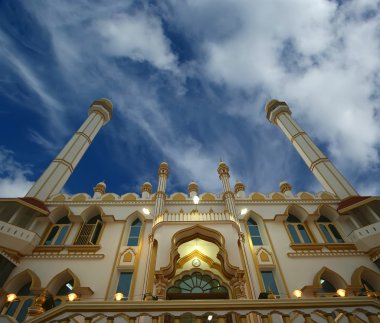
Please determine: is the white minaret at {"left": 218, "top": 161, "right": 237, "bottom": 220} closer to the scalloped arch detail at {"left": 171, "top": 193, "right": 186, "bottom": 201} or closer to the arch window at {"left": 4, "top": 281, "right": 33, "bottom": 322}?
the scalloped arch detail at {"left": 171, "top": 193, "right": 186, "bottom": 201}


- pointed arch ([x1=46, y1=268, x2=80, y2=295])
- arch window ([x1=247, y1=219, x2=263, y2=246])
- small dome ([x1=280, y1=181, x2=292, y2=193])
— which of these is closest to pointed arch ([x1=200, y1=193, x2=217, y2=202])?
arch window ([x1=247, y1=219, x2=263, y2=246])

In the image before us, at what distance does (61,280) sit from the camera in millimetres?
10859

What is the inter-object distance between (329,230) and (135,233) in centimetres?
1010

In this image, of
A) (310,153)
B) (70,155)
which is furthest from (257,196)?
(70,155)

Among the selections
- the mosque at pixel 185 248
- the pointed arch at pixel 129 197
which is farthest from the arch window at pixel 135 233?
the pointed arch at pixel 129 197

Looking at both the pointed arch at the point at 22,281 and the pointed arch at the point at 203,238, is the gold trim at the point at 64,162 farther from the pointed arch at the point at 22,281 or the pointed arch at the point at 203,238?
the pointed arch at the point at 203,238

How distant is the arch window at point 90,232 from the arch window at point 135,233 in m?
1.63

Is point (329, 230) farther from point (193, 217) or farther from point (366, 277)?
point (193, 217)

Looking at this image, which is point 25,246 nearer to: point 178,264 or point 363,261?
point 178,264

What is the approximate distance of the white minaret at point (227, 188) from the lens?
1346 centimetres

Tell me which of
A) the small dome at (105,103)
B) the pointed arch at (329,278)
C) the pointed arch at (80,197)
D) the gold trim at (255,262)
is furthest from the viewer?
the small dome at (105,103)

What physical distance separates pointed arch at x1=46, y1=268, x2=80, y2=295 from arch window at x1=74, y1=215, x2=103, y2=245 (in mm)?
1667

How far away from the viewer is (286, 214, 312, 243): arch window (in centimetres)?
1277

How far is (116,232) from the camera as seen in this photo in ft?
42.5
